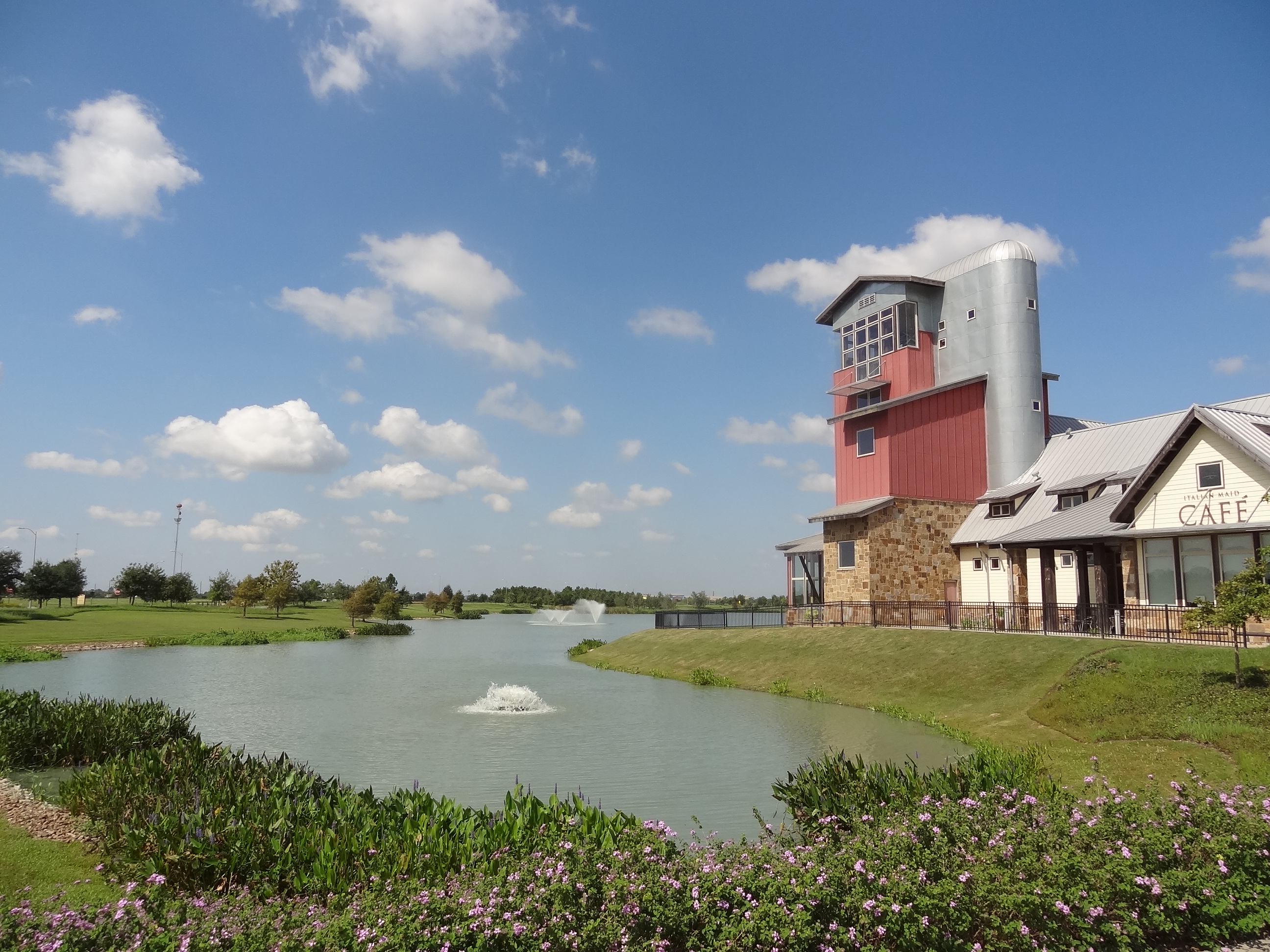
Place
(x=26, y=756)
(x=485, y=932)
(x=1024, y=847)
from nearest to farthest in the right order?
(x=485, y=932), (x=1024, y=847), (x=26, y=756)

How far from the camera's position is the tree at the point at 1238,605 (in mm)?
16281

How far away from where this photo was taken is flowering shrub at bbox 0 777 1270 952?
5938 millimetres

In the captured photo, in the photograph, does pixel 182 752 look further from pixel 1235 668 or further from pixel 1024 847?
pixel 1235 668

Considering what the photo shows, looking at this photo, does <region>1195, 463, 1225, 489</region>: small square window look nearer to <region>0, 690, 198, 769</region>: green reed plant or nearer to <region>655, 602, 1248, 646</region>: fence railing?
<region>655, 602, 1248, 646</region>: fence railing

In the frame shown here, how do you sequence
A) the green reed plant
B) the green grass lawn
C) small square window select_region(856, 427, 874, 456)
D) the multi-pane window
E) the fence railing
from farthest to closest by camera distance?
the multi-pane window, small square window select_region(856, 427, 874, 456), the fence railing, the green reed plant, the green grass lawn

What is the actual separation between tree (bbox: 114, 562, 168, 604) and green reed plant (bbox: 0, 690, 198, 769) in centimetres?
7967

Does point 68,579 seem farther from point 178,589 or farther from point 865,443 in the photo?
point 865,443

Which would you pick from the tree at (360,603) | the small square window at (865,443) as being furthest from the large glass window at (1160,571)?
the tree at (360,603)

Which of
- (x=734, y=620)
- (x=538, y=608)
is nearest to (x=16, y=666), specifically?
(x=734, y=620)

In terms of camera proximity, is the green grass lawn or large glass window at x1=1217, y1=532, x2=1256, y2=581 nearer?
the green grass lawn

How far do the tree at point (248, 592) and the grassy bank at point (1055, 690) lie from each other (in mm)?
63315

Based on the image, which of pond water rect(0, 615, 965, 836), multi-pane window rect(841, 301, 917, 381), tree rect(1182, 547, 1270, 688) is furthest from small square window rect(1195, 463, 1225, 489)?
multi-pane window rect(841, 301, 917, 381)

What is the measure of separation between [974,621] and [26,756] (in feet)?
97.1

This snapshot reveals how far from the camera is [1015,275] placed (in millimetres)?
→ 36750
